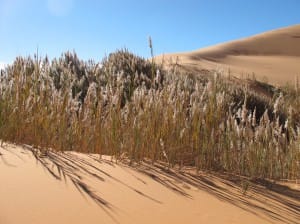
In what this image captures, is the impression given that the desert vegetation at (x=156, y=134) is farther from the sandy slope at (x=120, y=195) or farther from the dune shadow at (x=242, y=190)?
the sandy slope at (x=120, y=195)

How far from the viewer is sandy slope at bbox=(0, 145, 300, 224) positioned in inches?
75.9

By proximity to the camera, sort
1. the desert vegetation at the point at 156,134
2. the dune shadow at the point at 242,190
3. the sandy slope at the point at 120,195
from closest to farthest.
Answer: the sandy slope at the point at 120,195
the dune shadow at the point at 242,190
the desert vegetation at the point at 156,134

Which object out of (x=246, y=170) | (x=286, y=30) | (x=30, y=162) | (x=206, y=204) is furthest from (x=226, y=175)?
(x=286, y=30)

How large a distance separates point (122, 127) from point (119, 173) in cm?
69

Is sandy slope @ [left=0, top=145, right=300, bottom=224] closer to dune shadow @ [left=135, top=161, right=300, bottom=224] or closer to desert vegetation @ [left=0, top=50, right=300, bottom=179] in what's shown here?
dune shadow @ [left=135, top=161, right=300, bottom=224]

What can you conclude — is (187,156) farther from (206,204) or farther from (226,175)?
(206,204)

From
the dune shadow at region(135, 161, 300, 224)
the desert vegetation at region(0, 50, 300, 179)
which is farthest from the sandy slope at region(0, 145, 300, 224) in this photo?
the desert vegetation at region(0, 50, 300, 179)

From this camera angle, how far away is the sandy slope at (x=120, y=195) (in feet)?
6.32

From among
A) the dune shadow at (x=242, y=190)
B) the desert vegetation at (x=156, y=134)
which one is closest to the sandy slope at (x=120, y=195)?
the dune shadow at (x=242, y=190)

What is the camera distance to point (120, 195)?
2207 mm

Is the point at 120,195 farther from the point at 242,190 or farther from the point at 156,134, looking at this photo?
the point at 156,134

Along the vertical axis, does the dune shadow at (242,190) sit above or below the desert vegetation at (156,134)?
below

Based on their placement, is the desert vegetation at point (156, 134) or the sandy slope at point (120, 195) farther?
the desert vegetation at point (156, 134)

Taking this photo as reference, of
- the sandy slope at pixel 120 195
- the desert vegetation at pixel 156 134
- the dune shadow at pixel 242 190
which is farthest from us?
the desert vegetation at pixel 156 134
